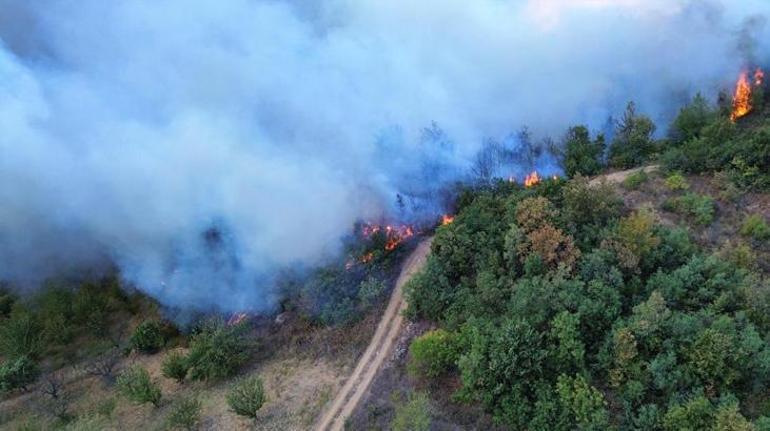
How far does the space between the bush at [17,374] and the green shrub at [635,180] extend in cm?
4661

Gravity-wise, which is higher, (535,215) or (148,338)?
(535,215)

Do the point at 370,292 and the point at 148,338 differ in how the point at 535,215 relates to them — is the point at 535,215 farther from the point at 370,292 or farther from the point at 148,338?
the point at 148,338

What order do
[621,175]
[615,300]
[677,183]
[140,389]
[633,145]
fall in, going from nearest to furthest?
[615,300]
[140,389]
[677,183]
[621,175]
[633,145]

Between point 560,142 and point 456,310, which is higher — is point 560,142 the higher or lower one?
the higher one

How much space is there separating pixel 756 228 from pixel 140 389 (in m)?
40.8

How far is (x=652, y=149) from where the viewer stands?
49.2 metres

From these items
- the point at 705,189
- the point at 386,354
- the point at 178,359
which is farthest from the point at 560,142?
the point at 178,359

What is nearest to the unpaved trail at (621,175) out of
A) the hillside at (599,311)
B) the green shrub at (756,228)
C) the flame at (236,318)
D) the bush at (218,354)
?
the hillside at (599,311)

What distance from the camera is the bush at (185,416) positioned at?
34.2m

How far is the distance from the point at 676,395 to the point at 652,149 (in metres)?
27.6

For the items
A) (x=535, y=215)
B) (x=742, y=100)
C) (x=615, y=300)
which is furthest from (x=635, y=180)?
(x=742, y=100)

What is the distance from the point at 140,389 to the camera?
120 feet

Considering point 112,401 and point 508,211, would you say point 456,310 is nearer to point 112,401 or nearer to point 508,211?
point 508,211

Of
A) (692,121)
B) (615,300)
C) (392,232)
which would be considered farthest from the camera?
(692,121)
